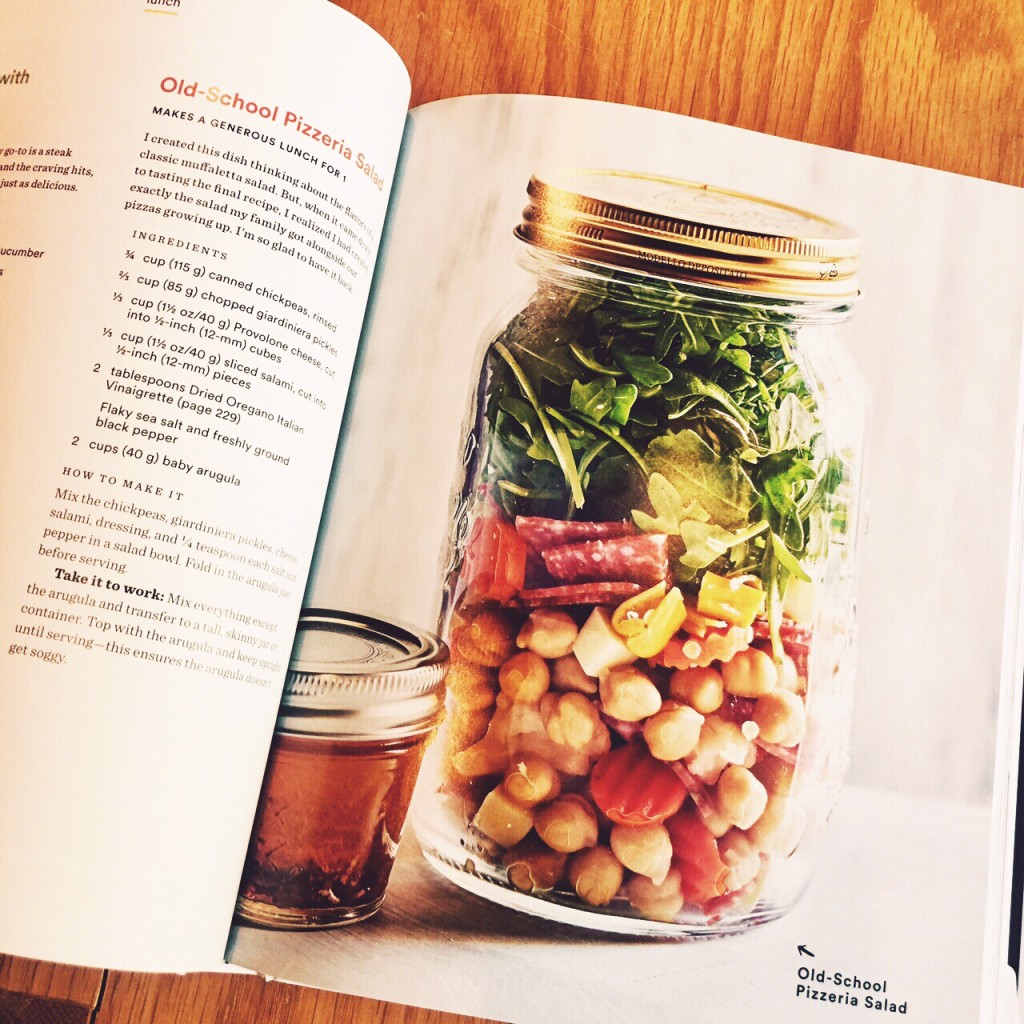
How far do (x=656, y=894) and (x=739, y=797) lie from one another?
0.06 metres

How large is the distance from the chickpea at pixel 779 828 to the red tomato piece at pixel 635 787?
0.04m

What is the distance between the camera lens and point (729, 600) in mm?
417

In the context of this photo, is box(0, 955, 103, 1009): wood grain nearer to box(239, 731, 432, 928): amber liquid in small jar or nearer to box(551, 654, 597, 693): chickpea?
box(239, 731, 432, 928): amber liquid in small jar

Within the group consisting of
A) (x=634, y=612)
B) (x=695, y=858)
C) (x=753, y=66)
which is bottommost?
(x=695, y=858)

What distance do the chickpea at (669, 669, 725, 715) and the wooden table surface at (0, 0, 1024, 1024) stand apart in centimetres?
29

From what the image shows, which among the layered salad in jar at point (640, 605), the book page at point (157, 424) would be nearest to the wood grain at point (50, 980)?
the book page at point (157, 424)

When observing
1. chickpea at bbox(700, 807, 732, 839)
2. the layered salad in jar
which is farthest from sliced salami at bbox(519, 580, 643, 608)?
chickpea at bbox(700, 807, 732, 839)

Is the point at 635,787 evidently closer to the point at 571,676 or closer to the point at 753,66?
the point at 571,676

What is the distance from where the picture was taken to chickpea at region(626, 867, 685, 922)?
1.32 feet

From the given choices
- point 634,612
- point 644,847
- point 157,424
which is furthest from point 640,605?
point 157,424

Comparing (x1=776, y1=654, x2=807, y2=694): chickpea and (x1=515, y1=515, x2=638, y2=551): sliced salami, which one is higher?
(x1=515, y1=515, x2=638, y2=551): sliced salami

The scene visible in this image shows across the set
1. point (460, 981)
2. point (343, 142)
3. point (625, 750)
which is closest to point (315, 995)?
point (460, 981)

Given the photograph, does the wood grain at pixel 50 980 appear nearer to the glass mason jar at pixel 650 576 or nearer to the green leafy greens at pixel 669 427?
the glass mason jar at pixel 650 576

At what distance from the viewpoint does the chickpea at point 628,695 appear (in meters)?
0.40
